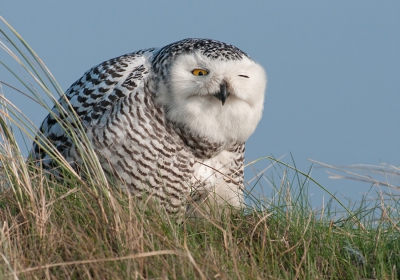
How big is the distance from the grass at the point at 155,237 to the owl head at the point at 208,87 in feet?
1.57

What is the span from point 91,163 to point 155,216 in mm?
459

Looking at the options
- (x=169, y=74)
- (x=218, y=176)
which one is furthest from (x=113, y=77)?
(x=218, y=176)

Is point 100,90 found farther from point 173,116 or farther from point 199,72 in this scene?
point 199,72

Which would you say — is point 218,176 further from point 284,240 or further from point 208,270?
point 208,270

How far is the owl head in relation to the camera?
4.47 meters

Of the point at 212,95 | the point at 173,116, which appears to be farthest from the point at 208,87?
the point at 173,116

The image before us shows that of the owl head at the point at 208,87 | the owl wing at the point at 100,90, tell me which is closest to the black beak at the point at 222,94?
the owl head at the point at 208,87

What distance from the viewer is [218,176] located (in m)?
4.90

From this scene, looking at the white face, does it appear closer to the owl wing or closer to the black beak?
the black beak

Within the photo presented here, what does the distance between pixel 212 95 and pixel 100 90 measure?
81 cm

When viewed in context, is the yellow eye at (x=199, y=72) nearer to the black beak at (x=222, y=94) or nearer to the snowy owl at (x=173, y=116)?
the snowy owl at (x=173, y=116)

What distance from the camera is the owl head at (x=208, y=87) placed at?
176 inches

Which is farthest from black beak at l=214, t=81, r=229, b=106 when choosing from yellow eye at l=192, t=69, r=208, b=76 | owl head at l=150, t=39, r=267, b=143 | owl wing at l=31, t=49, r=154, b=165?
owl wing at l=31, t=49, r=154, b=165

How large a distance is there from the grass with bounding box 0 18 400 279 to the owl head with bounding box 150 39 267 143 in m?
0.48
